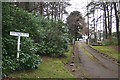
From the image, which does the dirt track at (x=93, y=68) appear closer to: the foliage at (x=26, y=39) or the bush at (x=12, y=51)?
the foliage at (x=26, y=39)

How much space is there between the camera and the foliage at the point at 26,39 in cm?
387

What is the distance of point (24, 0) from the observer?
7543 millimetres

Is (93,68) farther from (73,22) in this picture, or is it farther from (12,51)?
(73,22)

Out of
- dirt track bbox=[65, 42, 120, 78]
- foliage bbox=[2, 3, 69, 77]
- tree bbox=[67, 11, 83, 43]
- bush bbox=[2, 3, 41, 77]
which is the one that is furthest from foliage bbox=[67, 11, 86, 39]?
bush bbox=[2, 3, 41, 77]

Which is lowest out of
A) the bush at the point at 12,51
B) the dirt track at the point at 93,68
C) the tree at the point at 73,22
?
the dirt track at the point at 93,68

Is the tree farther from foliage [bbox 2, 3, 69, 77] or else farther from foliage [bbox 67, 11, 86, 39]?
Answer: foliage [bbox 2, 3, 69, 77]

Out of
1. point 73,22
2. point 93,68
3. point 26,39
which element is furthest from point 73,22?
point 26,39

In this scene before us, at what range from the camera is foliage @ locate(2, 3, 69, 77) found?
3869 millimetres

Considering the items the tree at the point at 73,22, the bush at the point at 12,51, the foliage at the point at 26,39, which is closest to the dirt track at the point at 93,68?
the foliage at the point at 26,39

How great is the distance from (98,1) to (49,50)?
6390 mm

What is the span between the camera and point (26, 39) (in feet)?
14.5

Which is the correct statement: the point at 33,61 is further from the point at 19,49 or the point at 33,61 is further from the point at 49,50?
the point at 49,50

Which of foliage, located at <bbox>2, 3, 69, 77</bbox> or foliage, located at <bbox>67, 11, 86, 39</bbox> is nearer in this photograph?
foliage, located at <bbox>2, 3, 69, 77</bbox>

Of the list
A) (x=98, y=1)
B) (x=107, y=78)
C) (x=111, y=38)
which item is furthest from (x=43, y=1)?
(x=111, y=38)
